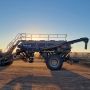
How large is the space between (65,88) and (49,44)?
16.3 m

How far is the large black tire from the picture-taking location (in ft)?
104

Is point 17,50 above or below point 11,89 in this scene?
above

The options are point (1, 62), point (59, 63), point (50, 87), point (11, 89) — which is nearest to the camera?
point (11, 89)

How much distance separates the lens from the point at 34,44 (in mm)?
32938

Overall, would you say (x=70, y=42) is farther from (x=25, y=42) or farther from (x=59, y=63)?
(x=25, y=42)

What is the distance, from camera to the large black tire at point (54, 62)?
31844 millimetres

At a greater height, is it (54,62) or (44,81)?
(54,62)

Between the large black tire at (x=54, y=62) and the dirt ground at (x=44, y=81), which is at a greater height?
the large black tire at (x=54, y=62)

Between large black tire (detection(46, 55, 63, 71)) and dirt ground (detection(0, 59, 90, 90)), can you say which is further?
large black tire (detection(46, 55, 63, 71))

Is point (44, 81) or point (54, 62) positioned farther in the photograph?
point (54, 62)

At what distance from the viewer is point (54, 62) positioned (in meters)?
32.1

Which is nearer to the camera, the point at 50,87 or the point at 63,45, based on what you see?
the point at 50,87

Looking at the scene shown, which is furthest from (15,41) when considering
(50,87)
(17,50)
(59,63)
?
(50,87)

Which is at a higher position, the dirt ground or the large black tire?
the large black tire
